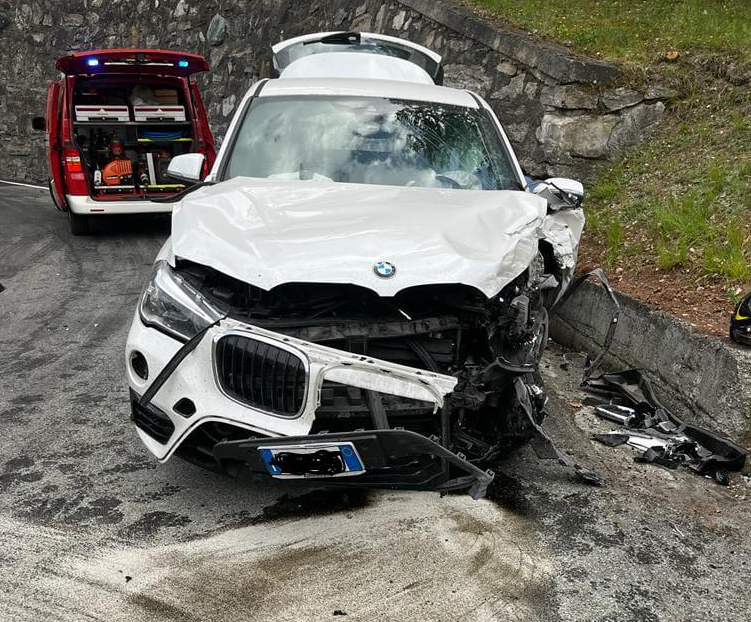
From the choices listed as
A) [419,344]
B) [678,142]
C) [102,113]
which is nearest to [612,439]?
[419,344]

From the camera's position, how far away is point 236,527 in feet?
11.5

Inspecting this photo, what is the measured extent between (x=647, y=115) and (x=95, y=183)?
23.8 ft

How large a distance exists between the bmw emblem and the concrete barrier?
2.36m

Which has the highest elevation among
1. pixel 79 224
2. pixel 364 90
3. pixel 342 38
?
pixel 364 90

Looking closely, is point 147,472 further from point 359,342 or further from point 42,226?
point 42,226

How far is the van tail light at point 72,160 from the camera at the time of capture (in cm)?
1035

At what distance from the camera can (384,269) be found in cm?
330

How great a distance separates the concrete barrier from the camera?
4.49 metres

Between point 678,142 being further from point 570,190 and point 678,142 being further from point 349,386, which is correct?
point 349,386

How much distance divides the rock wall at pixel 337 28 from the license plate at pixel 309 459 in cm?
680

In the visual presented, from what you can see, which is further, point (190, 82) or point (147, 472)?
point (190, 82)

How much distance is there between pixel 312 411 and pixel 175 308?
839 mm

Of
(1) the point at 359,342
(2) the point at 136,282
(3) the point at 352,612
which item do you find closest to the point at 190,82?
(2) the point at 136,282

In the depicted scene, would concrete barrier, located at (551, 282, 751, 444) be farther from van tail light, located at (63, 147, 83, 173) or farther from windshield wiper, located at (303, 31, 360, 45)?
van tail light, located at (63, 147, 83, 173)
